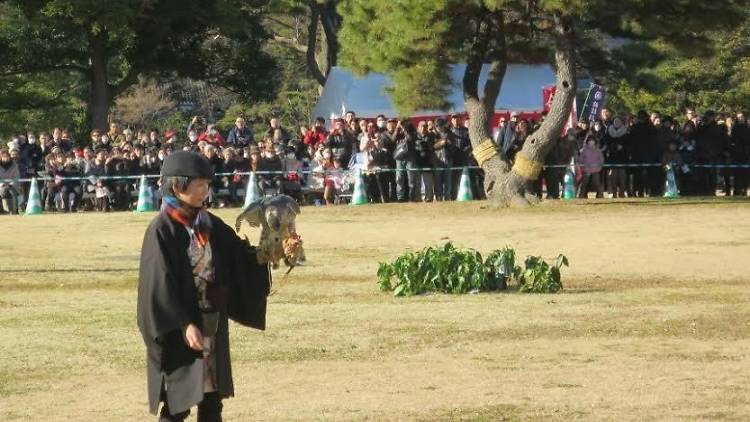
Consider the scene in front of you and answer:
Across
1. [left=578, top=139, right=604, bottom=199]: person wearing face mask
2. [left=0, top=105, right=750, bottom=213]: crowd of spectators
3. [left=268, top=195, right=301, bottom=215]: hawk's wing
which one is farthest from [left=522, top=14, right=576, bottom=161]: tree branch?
[left=268, top=195, right=301, bottom=215]: hawk's wing

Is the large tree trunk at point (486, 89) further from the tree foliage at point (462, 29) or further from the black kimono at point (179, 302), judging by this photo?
the black kimono at point (179, 302)

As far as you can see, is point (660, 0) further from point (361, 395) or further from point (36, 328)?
point (361, 395)

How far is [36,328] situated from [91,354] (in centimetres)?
164

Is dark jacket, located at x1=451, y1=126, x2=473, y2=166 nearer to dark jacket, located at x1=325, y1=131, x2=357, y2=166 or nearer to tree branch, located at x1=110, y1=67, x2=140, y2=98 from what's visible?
Result: dark jacket, located at x1=325, y1=131, x2=357, y2=166

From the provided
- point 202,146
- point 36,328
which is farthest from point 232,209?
point 36,328

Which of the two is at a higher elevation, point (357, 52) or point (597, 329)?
point (357, 52)

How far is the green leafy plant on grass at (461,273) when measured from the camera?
15.3m

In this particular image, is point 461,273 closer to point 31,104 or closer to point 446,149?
point 446,149

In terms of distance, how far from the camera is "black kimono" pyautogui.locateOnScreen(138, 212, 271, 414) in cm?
669

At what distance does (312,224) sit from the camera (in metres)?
25.5

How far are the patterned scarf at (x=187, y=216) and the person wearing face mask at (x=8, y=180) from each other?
23811 millimetres

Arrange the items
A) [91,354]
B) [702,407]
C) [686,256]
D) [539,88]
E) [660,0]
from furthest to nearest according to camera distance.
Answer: [539,88] < [660,0] < [686,256] < [91,354] < [702,407]

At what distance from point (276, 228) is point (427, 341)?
507 cm

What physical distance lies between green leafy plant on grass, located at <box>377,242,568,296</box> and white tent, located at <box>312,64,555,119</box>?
751 inches
